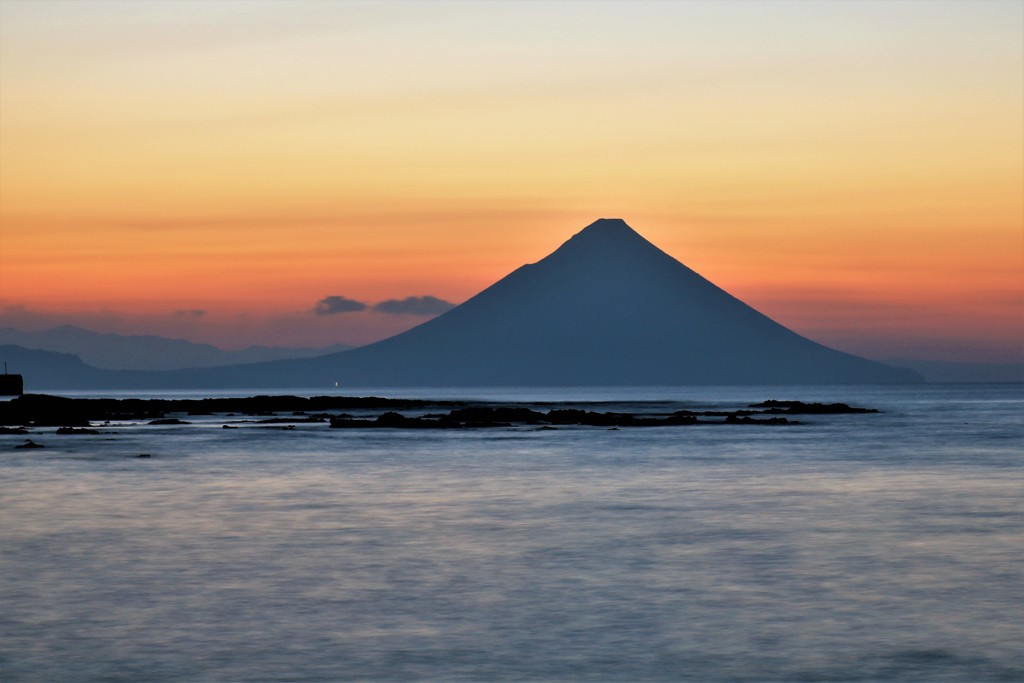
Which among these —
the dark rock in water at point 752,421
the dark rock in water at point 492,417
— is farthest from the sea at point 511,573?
the dark rock in water at point 492,417

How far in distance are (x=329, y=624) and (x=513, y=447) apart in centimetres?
3828

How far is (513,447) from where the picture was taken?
5312cm

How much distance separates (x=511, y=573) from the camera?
19.2 meters

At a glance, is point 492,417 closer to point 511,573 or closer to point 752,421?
point 752,421

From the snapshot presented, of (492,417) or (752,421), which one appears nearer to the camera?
(752,421)

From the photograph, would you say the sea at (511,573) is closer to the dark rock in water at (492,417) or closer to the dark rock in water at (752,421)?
the dark rock in water at (752,421)

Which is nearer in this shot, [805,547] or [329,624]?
[329,624]

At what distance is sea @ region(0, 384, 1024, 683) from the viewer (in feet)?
43.5

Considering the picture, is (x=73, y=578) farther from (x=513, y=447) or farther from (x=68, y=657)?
(x=513, y=447)

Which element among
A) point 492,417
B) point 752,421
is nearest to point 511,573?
point 752,421

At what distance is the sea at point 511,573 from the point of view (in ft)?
43.5

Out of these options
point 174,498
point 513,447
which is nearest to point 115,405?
point 513,447

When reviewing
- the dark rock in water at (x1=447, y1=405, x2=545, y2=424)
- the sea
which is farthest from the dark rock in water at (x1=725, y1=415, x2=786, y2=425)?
the sea

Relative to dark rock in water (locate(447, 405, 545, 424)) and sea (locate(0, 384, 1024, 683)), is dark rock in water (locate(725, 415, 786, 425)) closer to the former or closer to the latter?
dark rock in water (locate(447, 405, 545, 424))
